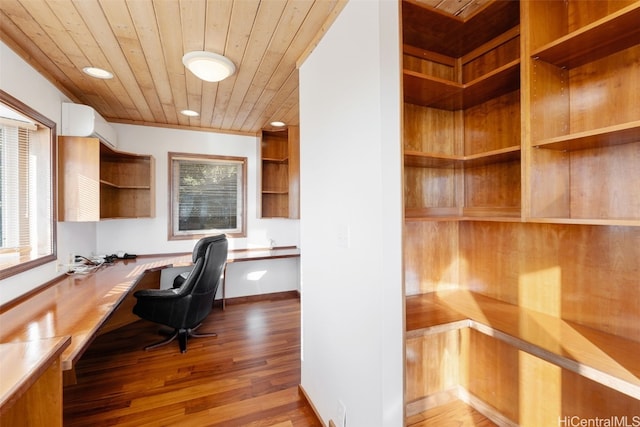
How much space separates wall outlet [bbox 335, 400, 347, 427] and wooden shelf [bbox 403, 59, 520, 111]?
1735mm

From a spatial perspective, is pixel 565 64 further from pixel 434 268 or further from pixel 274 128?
pixel 274 128

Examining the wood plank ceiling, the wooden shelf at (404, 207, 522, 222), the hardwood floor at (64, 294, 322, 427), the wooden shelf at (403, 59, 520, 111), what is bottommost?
the hardwood floor at (64, 294, 322, 427)

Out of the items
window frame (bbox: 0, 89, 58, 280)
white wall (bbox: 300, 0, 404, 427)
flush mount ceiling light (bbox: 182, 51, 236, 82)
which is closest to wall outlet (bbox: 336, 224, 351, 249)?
white wall (bbox: 300, 0, 404, 427)

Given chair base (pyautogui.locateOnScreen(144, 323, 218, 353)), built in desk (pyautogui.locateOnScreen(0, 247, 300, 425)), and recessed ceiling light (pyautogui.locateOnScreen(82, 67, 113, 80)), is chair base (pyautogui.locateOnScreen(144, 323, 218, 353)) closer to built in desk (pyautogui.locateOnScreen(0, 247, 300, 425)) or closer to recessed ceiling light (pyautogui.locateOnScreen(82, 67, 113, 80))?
built in desk (pyautogui.locateOnScreen(0, 247, 300, 425))

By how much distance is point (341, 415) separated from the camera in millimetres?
1562

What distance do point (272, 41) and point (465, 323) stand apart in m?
2.01

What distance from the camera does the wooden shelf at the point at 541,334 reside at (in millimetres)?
1074

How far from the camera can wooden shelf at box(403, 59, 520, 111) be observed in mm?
1464

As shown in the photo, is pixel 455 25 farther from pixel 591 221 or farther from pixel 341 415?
pixel 341 415

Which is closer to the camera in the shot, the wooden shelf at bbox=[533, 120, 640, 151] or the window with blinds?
the wooden shelf at bbox=[533, 120, 640, 151]

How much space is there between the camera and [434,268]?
1958 millimetres

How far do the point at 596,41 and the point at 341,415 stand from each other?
6.92 ft

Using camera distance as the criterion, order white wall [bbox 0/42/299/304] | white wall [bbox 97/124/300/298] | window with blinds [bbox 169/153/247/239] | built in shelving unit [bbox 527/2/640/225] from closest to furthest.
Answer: built in shelving unit [bbox 527/2/640/225] < white wall [bbox 0/42/299/304] < white wall [bbox 97/124/300/298] < window with blinds [bbox 169/153/247/239]

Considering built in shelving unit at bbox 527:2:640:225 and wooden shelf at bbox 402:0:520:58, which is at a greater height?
wooden shelf at bbox 402:0:520:58
